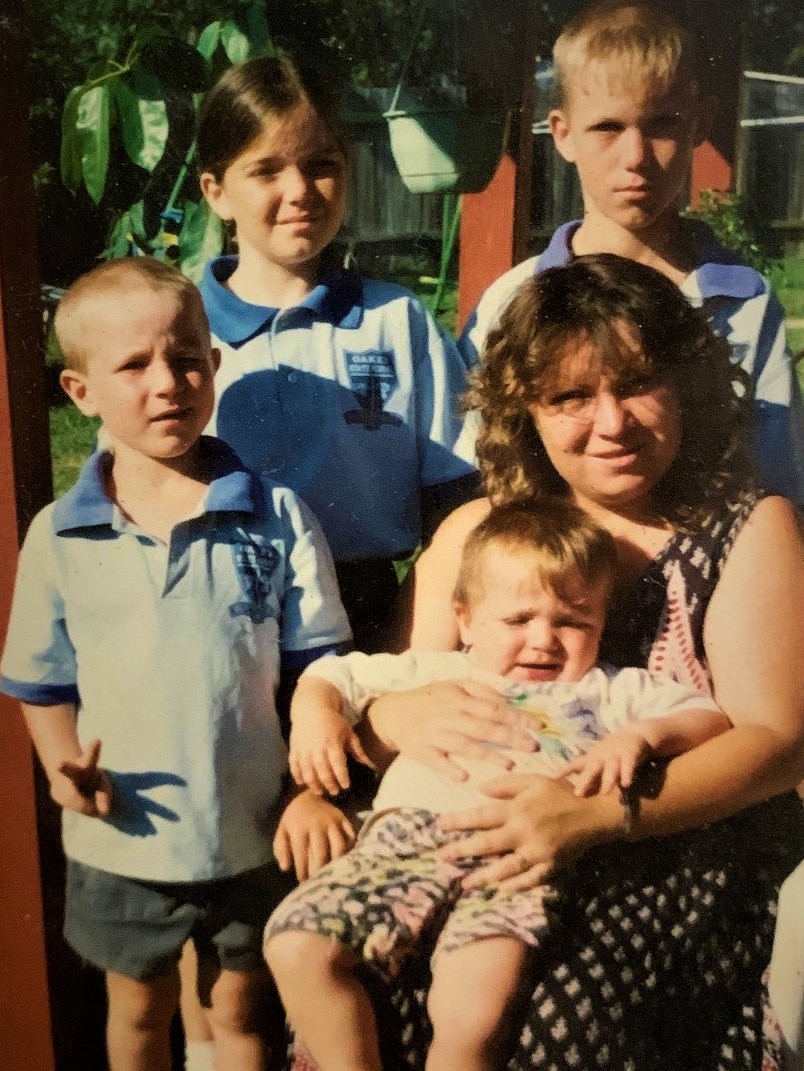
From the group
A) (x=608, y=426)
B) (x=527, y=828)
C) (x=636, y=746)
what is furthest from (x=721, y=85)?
(x=527, y=828)

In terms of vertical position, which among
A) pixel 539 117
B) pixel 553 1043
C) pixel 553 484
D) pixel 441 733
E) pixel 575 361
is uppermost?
pixel 539 117

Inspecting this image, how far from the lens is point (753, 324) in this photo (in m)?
1.22

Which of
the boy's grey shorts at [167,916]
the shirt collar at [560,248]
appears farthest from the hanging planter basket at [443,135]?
the boy's grey shorts at [167,916]

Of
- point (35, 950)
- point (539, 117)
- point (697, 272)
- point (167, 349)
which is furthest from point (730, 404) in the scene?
point (35, 950)

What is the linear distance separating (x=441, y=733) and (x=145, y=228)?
2.19ft

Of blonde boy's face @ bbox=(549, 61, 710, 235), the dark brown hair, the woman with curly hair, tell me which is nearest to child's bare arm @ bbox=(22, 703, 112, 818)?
the woman with curly hair

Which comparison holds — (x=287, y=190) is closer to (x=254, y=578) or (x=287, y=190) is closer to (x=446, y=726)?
(x=254, y=578)

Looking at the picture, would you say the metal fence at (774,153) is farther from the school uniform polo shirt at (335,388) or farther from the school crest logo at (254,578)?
the school crest logo at (254,578)

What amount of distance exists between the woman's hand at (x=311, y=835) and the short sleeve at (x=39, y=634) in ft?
0.96

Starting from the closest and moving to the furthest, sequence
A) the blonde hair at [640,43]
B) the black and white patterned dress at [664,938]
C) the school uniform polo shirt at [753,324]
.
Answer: the black and white patterned dress at [664,938]
the blonde hair at [640,43]
the school uniform polo shirt at [753,324]

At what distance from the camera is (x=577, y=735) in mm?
1088

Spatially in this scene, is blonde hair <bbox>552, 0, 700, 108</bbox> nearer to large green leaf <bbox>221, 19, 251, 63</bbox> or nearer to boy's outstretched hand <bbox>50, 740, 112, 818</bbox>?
large green leaf <bbox>221, 19, 251, 63</bbox>

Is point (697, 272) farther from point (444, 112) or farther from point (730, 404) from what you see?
point (444, 112)

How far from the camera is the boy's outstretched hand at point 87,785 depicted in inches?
46.3
